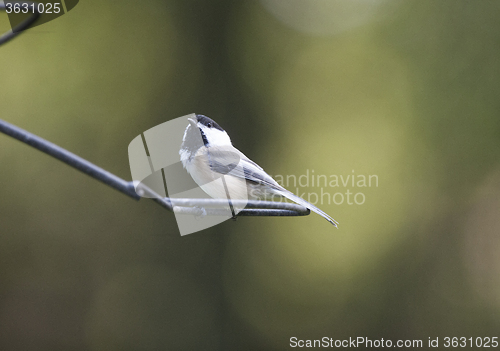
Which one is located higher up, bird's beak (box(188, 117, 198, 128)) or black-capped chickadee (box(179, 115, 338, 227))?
bird's beak (box(188, 117, 198, 128))

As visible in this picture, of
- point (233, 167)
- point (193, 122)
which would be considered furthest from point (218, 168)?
point (193, 122)

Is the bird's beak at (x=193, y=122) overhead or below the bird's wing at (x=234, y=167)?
overhead

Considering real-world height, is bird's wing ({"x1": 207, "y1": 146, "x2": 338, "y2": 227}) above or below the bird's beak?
below

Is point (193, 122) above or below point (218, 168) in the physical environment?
above

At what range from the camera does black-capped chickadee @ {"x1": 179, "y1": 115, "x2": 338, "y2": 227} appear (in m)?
0.75

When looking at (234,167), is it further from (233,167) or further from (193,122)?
(193,122)

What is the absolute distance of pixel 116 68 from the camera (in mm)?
1074

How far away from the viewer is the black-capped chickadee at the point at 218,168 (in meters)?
0.75

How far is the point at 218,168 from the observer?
0.78 meters

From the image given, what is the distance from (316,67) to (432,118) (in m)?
0.51

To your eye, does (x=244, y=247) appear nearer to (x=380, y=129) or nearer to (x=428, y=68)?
(x=380, y=129)

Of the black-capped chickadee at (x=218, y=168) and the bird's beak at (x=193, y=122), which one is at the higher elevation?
the bird's beak at (x=193, y=122)

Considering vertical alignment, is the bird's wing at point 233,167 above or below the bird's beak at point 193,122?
below

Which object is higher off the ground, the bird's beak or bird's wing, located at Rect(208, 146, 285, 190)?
the bird's beak
